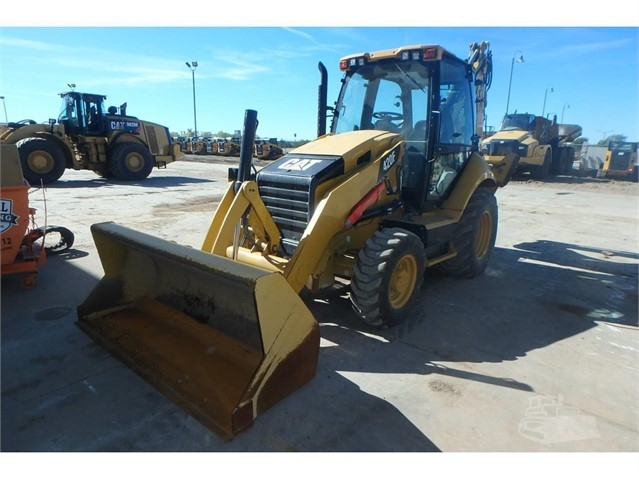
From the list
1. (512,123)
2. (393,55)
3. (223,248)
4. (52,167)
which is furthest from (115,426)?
(512,123)

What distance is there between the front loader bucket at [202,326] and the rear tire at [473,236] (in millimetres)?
2953

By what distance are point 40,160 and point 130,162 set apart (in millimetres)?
2984

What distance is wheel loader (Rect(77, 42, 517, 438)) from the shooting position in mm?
2724

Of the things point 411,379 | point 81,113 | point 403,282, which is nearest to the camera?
point 411,379

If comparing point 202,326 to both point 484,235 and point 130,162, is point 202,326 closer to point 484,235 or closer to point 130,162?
point 484,235

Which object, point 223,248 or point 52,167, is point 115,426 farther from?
point 52,167

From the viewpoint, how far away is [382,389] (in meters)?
2.99

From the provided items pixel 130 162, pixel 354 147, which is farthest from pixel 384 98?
pixel 130 162

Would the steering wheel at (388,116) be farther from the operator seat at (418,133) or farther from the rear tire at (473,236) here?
the rear tire at (473,236)

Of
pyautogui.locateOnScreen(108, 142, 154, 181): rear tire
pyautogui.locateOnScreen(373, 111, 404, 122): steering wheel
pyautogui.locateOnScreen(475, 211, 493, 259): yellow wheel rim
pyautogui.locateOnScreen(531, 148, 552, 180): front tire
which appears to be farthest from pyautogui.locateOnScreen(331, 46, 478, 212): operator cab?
pyautogui.locateOnScreen(531, 148, 552, 180): front tire

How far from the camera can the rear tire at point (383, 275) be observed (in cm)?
360

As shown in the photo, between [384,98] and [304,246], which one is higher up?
[384,98]

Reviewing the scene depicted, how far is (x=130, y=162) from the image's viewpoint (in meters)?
15.7

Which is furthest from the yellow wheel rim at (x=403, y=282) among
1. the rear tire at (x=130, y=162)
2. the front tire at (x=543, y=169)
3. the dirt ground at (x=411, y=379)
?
the front tire at (x=543, y=169)
